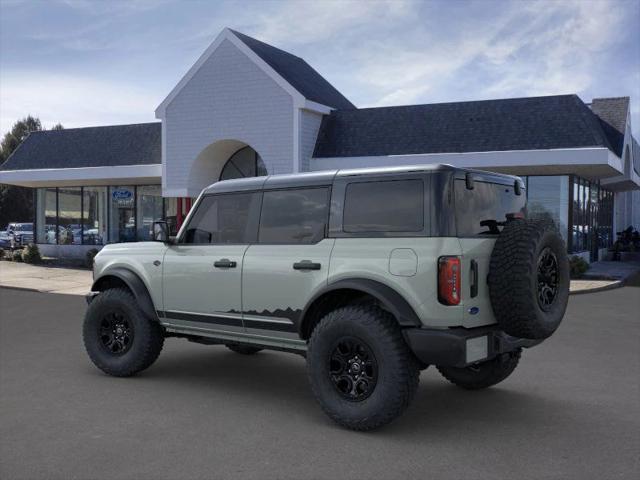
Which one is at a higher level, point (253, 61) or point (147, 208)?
point (253, 61)

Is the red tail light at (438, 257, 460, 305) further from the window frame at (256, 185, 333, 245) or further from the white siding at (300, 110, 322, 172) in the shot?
the white siding at (300, 110, 322, 172)

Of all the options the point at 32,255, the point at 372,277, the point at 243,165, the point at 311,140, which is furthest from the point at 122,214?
the point at 372,277

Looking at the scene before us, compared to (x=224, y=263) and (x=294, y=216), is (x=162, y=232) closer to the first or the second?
(x=224, y=263)

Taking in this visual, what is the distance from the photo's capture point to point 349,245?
18.8 feet

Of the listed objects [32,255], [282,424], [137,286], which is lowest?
[282,424]

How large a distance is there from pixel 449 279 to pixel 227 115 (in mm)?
18542

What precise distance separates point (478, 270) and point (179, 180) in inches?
768

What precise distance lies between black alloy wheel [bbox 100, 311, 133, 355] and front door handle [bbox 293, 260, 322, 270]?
250 cm

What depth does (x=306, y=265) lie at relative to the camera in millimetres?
5945

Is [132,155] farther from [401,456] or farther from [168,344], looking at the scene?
[401,456]

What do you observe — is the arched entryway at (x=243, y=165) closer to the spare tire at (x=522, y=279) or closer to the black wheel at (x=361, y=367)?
the black wheel at (x=361, y=367)

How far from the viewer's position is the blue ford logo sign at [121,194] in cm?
2897

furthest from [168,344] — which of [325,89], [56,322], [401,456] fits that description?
[325,89]

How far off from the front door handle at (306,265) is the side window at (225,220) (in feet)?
2.31
